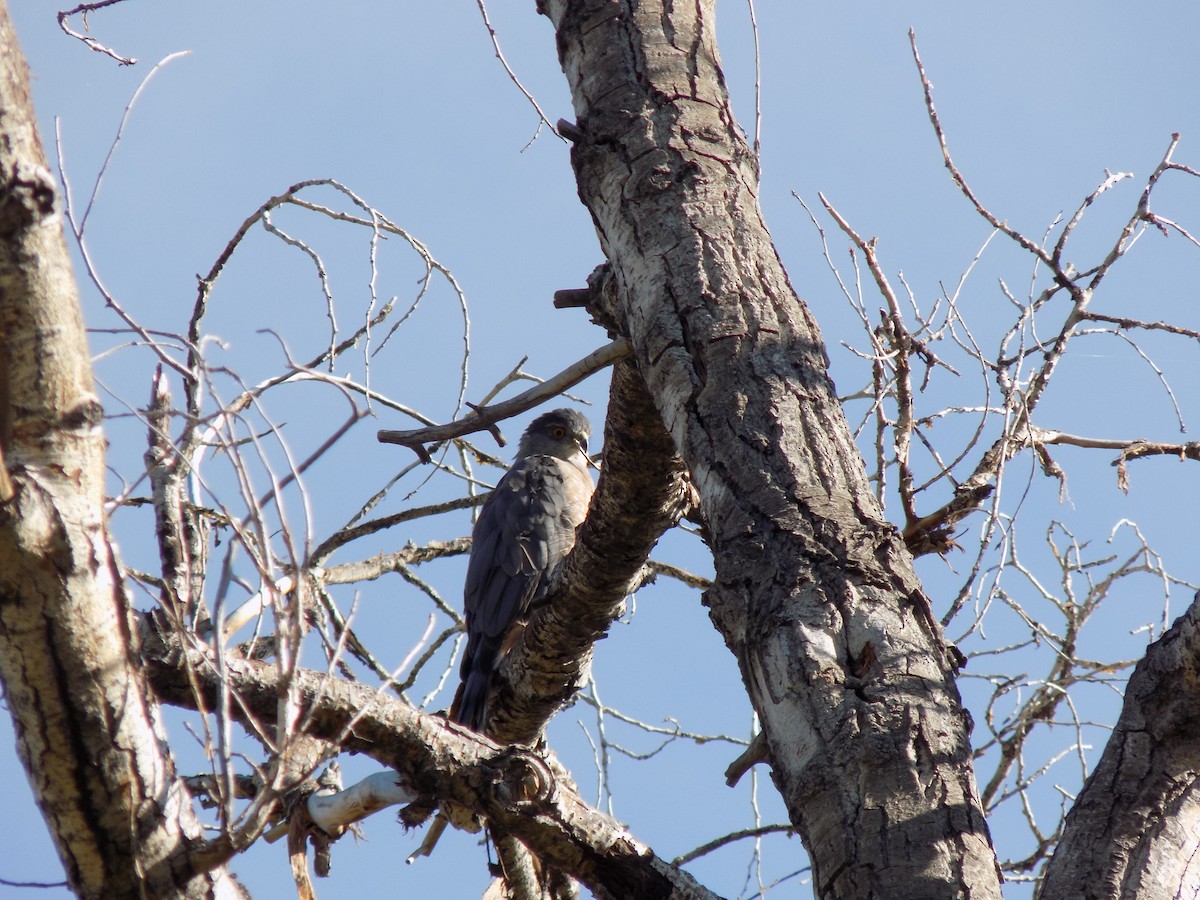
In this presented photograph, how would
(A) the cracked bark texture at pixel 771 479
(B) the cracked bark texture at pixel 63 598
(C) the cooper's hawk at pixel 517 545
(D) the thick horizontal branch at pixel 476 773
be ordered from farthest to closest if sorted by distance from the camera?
(C) the cooper's hawk at pixel 517 545 < (D) the thick horizontal branch at pixel 476 773 < (A) the cracked bark texture at pixel 771 479 < (B) the cracked bark texture at pixel 63 598

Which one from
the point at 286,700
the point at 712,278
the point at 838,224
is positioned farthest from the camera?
the point at 838,224

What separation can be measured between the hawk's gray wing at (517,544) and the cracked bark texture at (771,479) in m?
2.67

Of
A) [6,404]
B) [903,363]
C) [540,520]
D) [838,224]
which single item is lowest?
[6,404]

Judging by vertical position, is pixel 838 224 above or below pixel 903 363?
above

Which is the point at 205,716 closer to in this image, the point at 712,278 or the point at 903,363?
the point at 712,278

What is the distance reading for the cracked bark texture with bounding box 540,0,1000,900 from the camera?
1.80m

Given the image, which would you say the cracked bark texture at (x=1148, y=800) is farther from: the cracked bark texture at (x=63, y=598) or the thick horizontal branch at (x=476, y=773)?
the cracked bark texture at (x=63, y=598)

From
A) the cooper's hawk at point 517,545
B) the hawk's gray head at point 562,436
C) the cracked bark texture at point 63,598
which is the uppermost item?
the hawk's gray head at point 562,436

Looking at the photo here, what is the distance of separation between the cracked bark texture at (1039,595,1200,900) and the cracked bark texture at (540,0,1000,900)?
294 mm

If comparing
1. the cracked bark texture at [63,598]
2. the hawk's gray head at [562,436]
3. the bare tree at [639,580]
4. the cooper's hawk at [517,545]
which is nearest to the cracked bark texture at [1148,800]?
the bare tree at [639,580]

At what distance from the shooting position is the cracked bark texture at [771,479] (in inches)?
70.8

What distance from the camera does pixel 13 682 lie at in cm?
167

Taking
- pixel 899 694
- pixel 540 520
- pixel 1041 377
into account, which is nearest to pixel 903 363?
pixel 1041 377

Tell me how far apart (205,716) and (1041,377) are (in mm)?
2550
